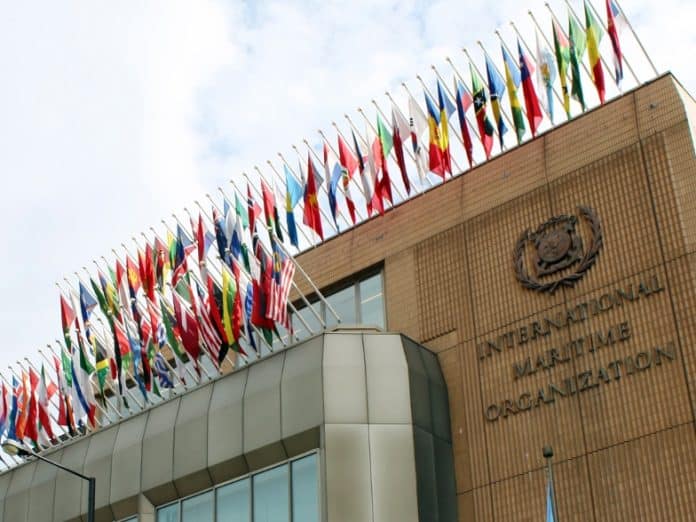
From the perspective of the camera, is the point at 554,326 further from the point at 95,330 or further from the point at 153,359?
the point at 95,330

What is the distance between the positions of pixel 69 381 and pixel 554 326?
18.3 metres

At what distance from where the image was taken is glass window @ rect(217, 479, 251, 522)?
32906 millimetres

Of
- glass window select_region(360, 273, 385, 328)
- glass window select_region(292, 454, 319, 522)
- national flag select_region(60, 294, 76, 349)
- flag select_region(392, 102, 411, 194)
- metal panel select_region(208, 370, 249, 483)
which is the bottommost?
glass window select_region(292, 454, 319, 522)

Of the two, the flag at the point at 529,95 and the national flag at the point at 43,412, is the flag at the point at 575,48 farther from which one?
the national flag at the point at 43,412

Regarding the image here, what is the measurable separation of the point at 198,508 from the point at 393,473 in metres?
6.57

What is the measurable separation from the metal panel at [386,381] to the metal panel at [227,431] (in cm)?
383

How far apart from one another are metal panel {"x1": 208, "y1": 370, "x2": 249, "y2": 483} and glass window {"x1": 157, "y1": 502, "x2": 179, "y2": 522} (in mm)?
1968

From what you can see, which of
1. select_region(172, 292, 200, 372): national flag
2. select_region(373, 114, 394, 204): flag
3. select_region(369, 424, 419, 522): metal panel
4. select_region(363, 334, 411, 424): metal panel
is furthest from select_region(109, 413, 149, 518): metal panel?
select_region(373, 114, 394, 204): flag

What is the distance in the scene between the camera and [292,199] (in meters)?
39.3

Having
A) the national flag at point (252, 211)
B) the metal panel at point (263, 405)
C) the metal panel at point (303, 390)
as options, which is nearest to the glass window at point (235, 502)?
the metal panel at point (263, 405)

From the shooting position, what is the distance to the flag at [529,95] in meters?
34.3

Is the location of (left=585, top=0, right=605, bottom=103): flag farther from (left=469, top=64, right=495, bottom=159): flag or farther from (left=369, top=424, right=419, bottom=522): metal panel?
(left=369, top=424, right=419, bottom=522): metal panel

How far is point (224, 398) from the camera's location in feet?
112

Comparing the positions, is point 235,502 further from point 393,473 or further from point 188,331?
point 188,331
